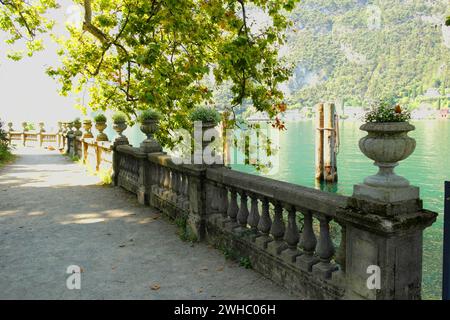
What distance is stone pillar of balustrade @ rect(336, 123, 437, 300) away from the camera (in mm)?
3600

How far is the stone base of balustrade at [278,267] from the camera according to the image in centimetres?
434

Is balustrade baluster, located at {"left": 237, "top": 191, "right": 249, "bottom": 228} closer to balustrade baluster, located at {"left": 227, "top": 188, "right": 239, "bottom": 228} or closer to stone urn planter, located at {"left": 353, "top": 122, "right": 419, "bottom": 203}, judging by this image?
balustrade baluster, located at {"left": 227, "top": 188, "right": 239, "bottom": 228}

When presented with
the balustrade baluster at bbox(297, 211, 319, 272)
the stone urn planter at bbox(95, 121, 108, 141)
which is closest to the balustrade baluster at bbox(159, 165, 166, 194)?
the balustrade baluster at bbox(297, 211, 319, 272)

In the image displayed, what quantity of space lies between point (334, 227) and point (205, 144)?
7.73 metres

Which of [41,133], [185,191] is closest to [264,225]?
[185,191]

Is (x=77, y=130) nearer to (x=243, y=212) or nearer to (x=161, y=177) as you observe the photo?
(x=161, y=177)

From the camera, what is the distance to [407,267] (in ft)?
12.3

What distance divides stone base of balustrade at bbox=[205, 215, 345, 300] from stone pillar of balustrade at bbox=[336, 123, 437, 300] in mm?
465

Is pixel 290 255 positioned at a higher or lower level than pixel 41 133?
lower

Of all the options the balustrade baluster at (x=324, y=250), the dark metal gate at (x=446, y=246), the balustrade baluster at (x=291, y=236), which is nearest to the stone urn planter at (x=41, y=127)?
the balustrade baluster at (x=291, y=236)

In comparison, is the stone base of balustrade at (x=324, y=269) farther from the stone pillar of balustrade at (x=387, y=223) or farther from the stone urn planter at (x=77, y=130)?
the stone urn planter at (x=77, y=130)

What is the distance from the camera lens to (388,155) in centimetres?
363

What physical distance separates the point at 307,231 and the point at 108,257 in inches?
123
